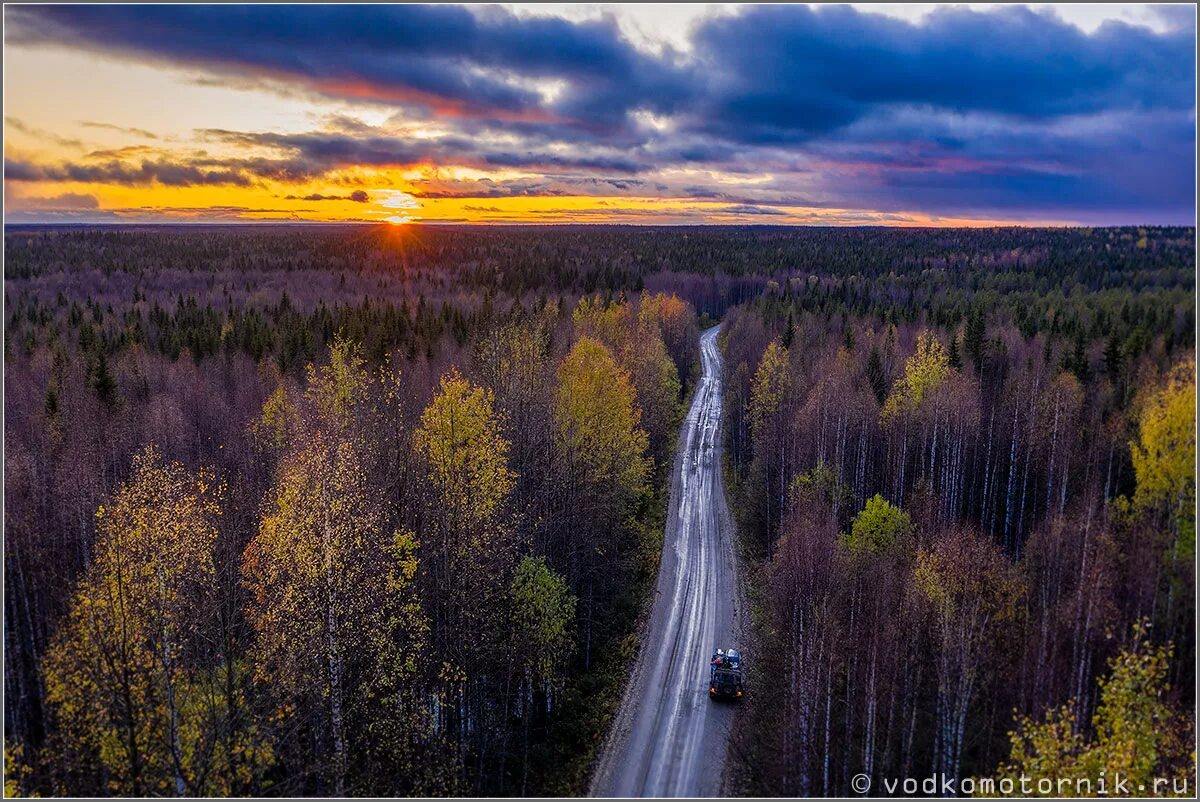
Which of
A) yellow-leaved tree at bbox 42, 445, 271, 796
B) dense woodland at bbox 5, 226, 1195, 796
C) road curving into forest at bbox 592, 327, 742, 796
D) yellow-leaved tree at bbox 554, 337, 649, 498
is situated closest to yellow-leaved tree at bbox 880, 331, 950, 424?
dense woodland at bbox 5, 226, 1195, 796

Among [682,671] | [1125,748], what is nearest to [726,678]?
[682,671]

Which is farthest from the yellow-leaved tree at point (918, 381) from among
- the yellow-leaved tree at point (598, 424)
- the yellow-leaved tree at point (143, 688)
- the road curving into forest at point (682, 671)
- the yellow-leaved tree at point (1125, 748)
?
the yellow-leaved tree at point (143, 688)

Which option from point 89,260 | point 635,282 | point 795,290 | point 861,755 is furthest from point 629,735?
point 89,260

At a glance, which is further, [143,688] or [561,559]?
[561,559]

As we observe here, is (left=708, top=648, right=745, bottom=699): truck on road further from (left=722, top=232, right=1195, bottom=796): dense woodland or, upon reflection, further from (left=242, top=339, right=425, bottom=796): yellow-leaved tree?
(left=242, top=339, right=425, bottom=796): yellow-leaved tree

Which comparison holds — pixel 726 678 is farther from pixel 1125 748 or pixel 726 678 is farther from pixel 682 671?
pixel 1125 748

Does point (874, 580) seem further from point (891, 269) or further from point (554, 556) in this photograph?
point (891, 269)

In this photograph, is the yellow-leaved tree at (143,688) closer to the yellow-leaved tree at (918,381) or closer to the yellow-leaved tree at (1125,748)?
the yellow-leaved tree at (1125,748)
